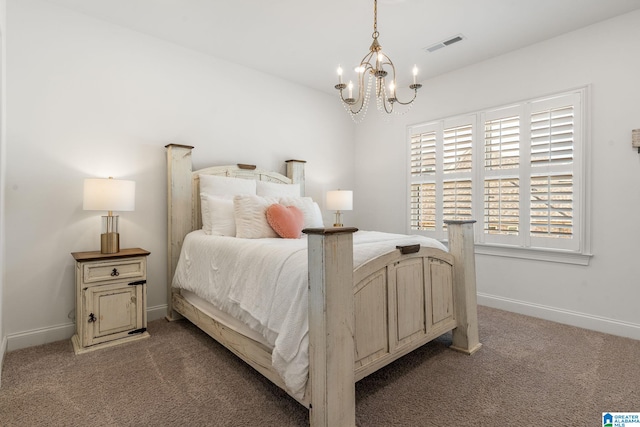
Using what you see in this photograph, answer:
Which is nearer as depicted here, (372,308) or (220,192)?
(372,308)

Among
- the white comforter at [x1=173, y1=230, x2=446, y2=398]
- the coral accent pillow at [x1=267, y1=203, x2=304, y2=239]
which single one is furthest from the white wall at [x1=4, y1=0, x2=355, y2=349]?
Result: the coral accent pillow at [x1=267, y1=203, x2=304, y2=239]

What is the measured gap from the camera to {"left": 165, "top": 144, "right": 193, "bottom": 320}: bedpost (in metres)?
3.01

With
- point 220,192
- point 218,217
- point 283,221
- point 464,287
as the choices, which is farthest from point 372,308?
point 220,192

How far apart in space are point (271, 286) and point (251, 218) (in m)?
1.09

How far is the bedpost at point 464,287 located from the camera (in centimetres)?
236

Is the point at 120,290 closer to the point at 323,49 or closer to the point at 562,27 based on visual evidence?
the point at 323,49

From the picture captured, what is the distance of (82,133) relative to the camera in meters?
2.69

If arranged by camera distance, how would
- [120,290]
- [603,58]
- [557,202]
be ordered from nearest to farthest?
[120,290]
[603,58]
[557,202]

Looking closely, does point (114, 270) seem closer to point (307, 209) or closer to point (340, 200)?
point (307, 209)

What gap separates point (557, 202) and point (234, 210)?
2953 mm

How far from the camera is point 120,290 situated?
8.24 ft

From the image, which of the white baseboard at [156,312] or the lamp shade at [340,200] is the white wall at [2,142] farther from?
the lamp shade at [340,200]

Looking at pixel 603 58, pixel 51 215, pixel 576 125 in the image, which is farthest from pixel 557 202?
pixel 51 215

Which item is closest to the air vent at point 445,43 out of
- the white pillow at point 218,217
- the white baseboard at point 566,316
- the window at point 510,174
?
the window at point 510,174
